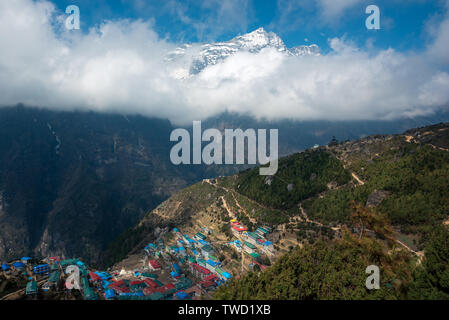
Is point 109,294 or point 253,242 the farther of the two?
point 253,242

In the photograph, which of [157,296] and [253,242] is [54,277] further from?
[253,242]

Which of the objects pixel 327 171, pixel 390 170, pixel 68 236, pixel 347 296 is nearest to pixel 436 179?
pixel 390 170

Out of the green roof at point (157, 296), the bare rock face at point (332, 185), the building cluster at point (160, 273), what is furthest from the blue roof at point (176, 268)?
the bare rock face at point (332, 185)

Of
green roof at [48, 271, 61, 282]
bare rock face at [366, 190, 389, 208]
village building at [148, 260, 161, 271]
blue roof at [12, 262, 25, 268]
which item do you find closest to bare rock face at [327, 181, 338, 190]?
bare rock face at [366, 190, 389, 208]

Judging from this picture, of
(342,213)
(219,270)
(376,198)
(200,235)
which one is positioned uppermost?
(376,198)

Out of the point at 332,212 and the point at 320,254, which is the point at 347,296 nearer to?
the point at 320,254

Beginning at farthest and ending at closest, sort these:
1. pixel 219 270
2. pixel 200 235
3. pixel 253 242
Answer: pixel 200 235, pixel 253 242, pixel 219 270

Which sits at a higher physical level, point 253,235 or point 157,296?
point 253,235

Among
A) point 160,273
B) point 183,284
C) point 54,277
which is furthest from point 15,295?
point 183,284

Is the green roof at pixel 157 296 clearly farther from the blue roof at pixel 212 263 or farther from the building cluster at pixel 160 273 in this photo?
the blue roof at pixel 212 263
